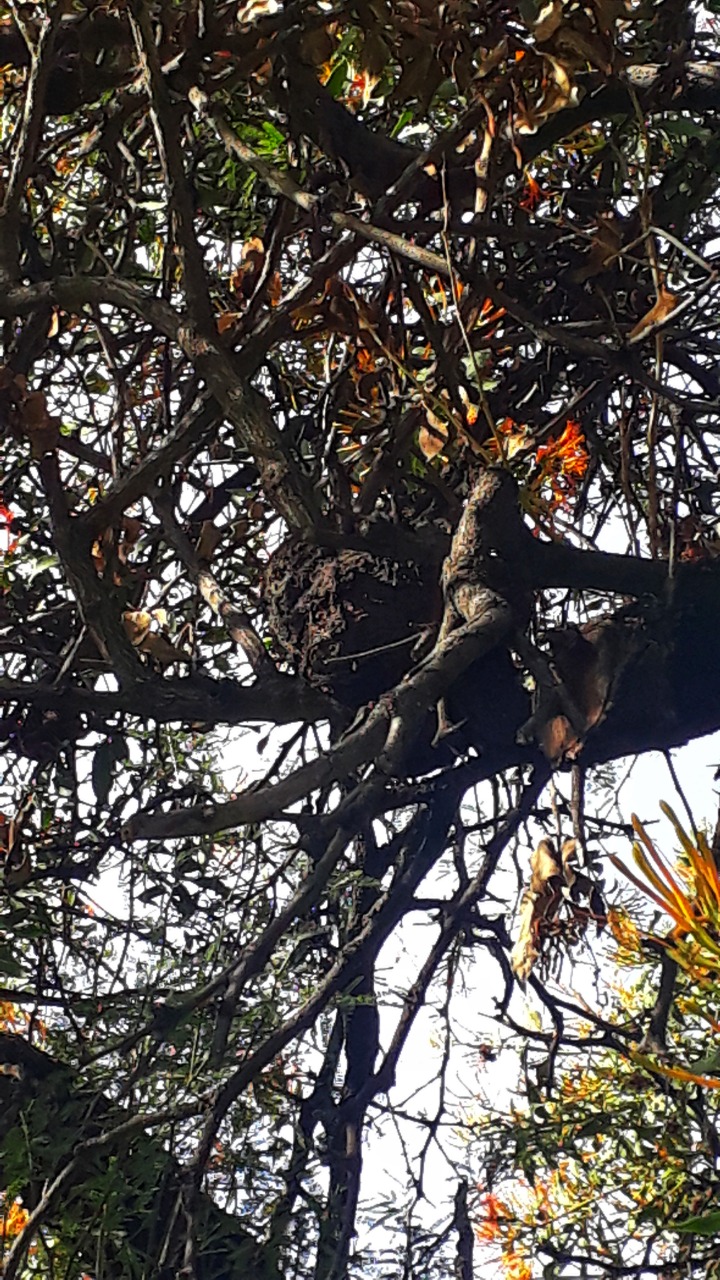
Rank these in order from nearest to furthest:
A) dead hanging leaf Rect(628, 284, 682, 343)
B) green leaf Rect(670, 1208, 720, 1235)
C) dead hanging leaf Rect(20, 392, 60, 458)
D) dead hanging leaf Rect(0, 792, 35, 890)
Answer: green leaf Rect(670, 1208, 720, 1235) < dead hanging leaf Rect(628, 284, 682, 343) < dead hanging leaf Rect(20, 392, 60, 458) < dead hanging leaf Rect(0, 792, 35, 890)

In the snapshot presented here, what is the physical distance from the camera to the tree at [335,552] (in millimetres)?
918

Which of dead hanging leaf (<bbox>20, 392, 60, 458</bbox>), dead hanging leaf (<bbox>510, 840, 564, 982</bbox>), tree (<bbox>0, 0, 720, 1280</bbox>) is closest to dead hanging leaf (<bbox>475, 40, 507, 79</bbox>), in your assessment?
tree (<bbox>0, 0, 720, 1280</bbox>)

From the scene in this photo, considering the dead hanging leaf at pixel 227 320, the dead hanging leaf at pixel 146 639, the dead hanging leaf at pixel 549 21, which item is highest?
the dead hanging leaf at pixel 549 21

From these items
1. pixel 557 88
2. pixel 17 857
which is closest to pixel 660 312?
pixel 557 88

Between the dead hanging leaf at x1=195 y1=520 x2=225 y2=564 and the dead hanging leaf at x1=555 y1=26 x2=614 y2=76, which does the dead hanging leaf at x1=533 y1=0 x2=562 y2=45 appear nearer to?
the dead hanging leaf at x1=555 y1=26 x2=614 y2=76

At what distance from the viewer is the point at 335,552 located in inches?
40.3

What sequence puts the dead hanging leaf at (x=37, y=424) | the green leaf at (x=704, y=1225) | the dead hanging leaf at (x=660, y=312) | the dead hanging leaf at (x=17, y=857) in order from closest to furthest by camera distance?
the green leaf at (x=704, y=1225) → the dead hanging leaf at (x=660, y=312) → the dead hanging leaf at (x=37, y=424) → the dead hanging leaf at (x=17, y=857)

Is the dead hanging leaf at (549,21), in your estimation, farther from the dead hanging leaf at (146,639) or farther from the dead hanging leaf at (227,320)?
the dead hanging leaf at (146,639)

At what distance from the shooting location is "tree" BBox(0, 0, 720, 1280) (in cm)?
92

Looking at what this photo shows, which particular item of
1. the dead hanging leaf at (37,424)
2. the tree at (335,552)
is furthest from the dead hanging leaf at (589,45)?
the dead hanging leaf at (37,424)

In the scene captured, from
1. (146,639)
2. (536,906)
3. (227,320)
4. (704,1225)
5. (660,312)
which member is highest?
(227,320)

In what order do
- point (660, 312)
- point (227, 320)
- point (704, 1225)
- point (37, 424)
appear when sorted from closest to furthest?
point (704, 1225)
point (660, 312)
point (37, 424)
point (227, 320)

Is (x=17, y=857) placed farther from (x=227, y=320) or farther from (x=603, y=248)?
(x=603, y=248)

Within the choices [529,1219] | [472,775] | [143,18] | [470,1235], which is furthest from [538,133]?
[529,1219]
